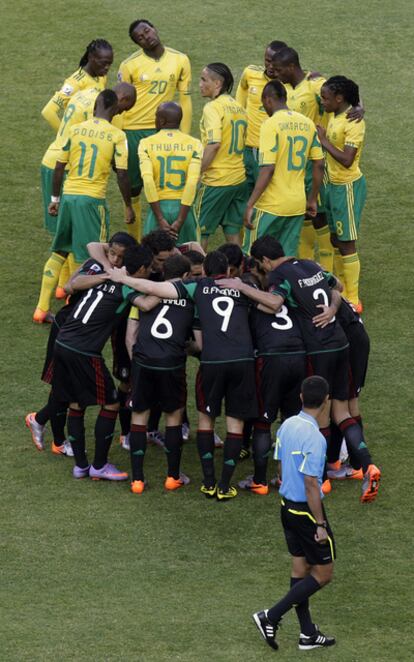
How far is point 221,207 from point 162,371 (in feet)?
12.3

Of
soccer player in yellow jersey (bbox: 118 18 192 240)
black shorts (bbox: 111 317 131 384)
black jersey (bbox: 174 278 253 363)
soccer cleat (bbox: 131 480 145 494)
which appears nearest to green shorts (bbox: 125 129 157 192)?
soccer player in yellow jersey (bbox: 118 18 192 240)

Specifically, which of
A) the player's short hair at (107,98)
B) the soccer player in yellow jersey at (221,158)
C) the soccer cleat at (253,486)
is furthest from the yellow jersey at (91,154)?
the soccer cleat at (253,486)

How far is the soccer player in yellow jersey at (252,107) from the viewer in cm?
1370

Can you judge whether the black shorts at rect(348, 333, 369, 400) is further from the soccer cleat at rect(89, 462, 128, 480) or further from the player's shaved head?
the player's shaved head

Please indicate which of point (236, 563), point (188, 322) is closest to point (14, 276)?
point (188, 322)

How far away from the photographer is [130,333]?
33.5 ft

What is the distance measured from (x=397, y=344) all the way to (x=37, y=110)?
7157 mm

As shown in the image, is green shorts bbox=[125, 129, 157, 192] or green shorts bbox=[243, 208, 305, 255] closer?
green shorts bbox=[243, 208, 305, 255]

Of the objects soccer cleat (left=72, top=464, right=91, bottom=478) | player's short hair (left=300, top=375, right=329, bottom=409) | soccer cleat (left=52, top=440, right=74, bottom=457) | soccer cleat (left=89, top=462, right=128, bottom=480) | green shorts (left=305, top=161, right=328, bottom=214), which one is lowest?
soccer cleat (left=52, top=440, right=74, bottom=457)

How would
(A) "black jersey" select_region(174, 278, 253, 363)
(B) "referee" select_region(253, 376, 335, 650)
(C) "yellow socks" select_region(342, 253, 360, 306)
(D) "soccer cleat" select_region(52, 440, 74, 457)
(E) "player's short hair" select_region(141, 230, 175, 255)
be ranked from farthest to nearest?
(C) "yellow socks" select_region(342, 253, 360, 306) < (D) "soccer cleat" select_region(52, 440, 74, 457) < (E) "player's short hair" select_region(141, 230, 175, 255) < (A) "black jersey" select_region(174, 278, 253, 363) < (B) "referee" select_region(253, 376, 335, 650)

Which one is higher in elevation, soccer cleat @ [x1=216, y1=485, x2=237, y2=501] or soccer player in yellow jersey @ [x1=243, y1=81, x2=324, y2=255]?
soccer player in yellow jersey @ [x1=243, y1=81, x2=324, y2=255]

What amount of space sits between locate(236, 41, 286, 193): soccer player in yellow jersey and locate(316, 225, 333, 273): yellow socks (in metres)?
0.93

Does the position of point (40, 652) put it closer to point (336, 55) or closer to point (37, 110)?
point (37, 110)

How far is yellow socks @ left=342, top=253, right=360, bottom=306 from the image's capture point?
13234mm
